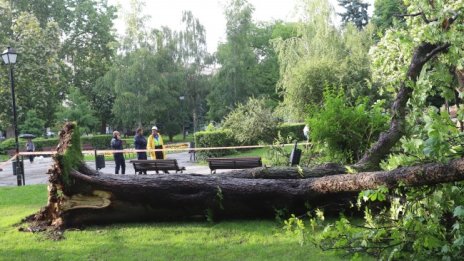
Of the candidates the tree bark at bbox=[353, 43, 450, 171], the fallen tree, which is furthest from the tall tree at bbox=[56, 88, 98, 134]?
the tree bark at bbox=[353, 43, 450, 171]

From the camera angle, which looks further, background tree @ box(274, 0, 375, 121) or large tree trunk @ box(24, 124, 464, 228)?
background tree @ box(274, 0, 375, 121)

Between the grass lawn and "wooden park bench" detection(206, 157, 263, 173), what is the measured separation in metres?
5.13

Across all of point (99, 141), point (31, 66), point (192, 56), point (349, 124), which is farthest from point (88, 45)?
point (349, 124)

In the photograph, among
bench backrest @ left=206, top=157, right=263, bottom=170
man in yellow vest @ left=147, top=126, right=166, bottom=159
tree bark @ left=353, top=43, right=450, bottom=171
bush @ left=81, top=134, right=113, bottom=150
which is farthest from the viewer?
bush @ left=81, top=134, right=113, bottom=150

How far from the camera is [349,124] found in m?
7.43

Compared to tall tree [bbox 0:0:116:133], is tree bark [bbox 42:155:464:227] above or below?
below

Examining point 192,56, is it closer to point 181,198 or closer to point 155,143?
point 155,143

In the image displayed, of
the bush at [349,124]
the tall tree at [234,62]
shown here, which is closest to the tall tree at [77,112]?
the tall tree at [234,62]

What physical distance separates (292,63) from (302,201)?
2228 centimetres

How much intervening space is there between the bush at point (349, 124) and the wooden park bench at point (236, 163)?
12.7 ft

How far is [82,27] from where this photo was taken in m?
47.3

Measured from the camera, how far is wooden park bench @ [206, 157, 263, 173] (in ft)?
37.8

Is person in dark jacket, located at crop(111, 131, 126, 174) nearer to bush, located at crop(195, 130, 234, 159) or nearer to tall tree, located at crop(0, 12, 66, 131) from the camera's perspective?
bush, located at crop(195, 130, 234, 159)

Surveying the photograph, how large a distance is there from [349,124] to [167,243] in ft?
11.8
